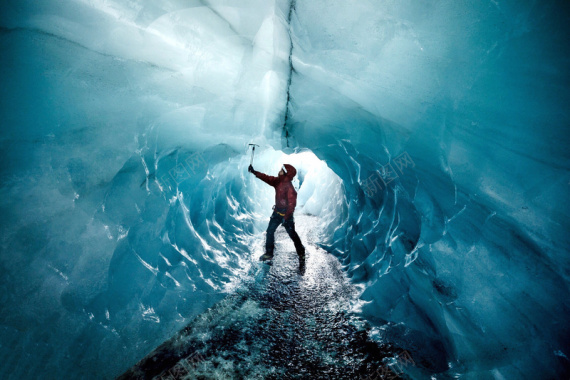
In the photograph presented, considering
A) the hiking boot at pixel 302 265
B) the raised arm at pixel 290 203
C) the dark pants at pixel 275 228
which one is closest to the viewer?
the hiking boot at pixel 302 265

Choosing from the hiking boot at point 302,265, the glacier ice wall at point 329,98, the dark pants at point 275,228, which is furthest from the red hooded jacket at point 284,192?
the glacier ice wall at point 329,98

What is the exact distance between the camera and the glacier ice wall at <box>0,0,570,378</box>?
189 cm

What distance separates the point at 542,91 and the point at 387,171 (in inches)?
85.5

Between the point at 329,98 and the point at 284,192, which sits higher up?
the point at 329,98

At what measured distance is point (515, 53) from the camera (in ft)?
6.57

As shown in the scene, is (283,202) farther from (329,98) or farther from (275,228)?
(329,98)

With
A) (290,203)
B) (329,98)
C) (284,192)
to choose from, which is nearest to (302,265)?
(290,203)

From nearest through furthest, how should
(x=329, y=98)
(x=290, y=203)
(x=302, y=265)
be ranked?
(x=329, y=98), (x=290, y=203), (x=302, y=265)

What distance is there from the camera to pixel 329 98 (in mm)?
4176

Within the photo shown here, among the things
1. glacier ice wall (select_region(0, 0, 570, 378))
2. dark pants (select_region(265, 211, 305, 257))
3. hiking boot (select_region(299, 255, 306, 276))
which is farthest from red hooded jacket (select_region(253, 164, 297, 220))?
glacier ice wall (select_region(0, 0, 570, 378))

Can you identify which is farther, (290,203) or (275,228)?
(275,228)

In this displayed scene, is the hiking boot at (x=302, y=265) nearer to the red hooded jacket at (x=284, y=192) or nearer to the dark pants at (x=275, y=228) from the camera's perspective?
the dark pants at (x=275, y=228)

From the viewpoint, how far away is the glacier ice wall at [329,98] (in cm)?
189

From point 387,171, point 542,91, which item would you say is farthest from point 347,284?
point 542,91
